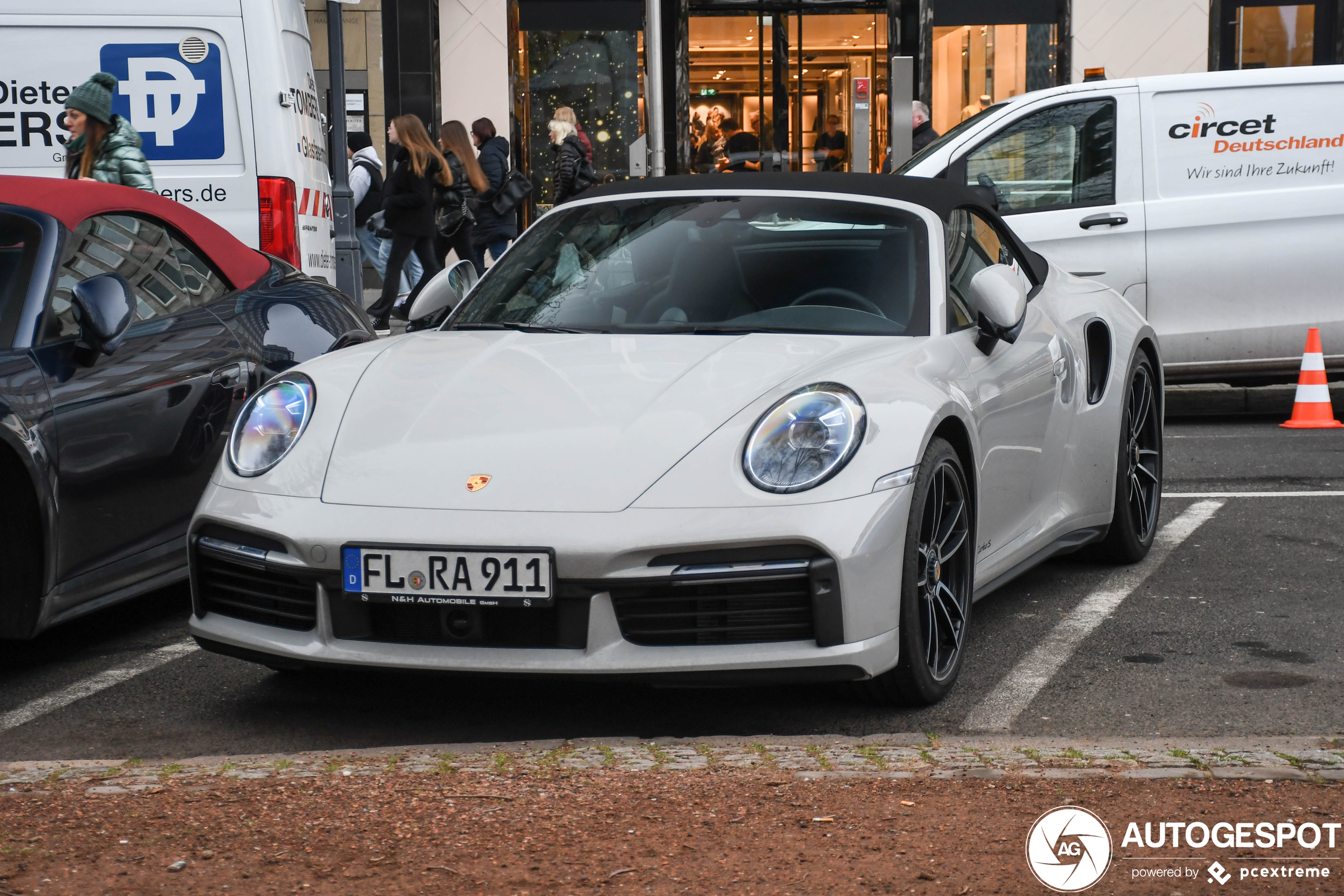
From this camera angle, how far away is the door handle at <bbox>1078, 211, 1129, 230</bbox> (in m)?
9.29

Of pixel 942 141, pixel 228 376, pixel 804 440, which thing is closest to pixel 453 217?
pixel 942 141

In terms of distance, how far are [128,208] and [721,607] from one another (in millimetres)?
2757

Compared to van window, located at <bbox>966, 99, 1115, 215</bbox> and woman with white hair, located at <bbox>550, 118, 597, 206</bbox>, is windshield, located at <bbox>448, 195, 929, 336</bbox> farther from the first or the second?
woman with white hair, located at <bbox>550, 118, 597, 206</bbox>

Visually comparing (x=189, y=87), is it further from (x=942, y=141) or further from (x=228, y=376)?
(x=228, y=376)

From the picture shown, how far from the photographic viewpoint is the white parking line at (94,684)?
4422mm

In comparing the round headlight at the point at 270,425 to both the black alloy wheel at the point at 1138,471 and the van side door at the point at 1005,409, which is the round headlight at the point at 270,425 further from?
the black alloy wheel at the point at 1138,471

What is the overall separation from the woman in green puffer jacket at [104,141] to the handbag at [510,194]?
7.22 m

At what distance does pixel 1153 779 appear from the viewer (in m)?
3.31

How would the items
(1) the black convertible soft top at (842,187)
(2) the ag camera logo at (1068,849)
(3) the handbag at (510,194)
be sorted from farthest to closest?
(3) the handbag at (510,194)
(1) the black convertible soft top at (842,187)
(2) the ag camera logo at (1068,849)

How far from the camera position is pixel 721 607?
3814 millimetres

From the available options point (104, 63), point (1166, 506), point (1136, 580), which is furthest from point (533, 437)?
point (104, 63)

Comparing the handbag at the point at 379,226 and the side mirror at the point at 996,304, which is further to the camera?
the handbag at the point at 379,226

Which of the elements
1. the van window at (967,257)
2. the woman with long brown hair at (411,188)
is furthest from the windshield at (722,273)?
the woman with long brown hair at (411,188)

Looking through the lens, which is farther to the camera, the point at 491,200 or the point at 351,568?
the point at 491,200
